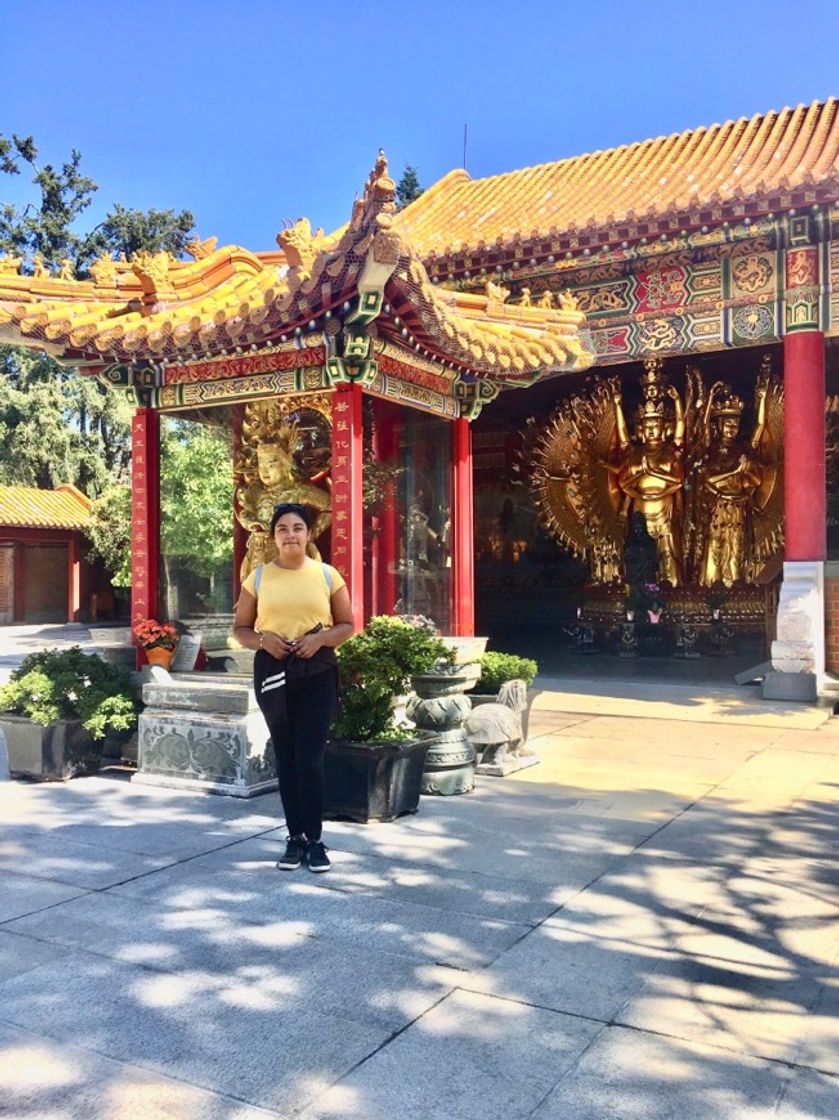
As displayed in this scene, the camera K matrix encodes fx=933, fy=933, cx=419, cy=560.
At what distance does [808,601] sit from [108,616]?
2406cm

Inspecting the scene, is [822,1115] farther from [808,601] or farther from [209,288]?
[808,601]

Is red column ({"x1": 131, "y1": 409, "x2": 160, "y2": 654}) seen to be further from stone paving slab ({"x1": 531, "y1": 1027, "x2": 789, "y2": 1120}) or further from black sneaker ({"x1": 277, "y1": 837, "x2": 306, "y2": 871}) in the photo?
stone paving slab ({"x1": 531, "y1": 1027, "x2": 789, "y2": 1120})

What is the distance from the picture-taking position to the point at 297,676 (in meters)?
4.18

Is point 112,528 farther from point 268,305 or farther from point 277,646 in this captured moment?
point 277,646

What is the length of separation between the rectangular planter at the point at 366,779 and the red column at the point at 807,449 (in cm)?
650

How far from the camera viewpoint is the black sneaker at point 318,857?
4.16m

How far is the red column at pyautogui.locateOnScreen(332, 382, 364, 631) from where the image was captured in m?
6.37

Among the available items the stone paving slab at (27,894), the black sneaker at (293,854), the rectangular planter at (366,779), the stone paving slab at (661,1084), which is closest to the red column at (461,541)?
the rectangular planter at (366,779)

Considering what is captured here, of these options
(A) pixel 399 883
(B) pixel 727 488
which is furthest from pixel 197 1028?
(B) pixel 727 488

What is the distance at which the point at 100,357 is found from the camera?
279 inches

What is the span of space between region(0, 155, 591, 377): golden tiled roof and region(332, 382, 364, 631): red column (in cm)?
58

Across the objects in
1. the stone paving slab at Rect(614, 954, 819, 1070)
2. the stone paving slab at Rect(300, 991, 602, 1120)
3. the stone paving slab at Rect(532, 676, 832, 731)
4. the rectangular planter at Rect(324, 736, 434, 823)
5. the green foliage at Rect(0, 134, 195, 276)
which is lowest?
the stone paving slab at Rect(532, 676, 832, 731)

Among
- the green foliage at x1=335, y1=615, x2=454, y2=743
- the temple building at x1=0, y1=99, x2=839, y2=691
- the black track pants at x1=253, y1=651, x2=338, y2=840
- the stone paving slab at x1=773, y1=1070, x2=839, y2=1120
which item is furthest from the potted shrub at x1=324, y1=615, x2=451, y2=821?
the stone paving slab at x1=773, y1=1070, x2=839, y2=1120

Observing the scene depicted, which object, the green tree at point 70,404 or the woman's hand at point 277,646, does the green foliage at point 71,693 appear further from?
the green tree at point 70,404
